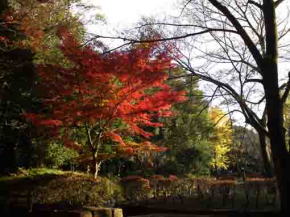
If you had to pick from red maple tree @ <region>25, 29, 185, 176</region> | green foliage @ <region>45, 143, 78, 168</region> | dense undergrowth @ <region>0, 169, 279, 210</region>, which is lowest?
dense undergrowth @ <region>0, 169, 279, 210</region>

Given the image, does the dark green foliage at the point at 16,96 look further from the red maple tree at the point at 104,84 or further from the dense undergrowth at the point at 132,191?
the red maple tree at the point at 104,84

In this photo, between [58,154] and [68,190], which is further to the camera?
[58,154]

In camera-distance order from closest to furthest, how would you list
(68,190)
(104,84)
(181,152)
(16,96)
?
(68,190), (104,84), (16,96), (181,152)

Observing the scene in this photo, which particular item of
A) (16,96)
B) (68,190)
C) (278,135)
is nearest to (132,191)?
(68,190)

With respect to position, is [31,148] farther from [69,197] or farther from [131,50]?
[131,50]

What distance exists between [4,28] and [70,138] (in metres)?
4.58

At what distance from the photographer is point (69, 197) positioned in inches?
420

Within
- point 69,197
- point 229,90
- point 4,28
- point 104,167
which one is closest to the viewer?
point 229,90

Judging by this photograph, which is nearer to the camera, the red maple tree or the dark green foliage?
the red maple tree

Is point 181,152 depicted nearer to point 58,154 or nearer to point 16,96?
point 58,154

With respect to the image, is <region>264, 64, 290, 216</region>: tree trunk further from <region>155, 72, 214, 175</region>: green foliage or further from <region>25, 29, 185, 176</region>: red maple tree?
<region>155, 72, 214, 175</region>: green foliage

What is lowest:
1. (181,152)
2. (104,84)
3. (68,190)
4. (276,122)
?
(68,190)

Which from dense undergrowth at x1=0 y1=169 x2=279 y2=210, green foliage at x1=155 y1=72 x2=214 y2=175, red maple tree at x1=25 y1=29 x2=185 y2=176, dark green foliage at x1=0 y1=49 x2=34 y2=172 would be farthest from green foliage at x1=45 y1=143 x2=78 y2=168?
green foliage at x1=155 y1=72 x2=214 y2=175

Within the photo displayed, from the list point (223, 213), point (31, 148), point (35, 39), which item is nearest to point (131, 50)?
point (35, 39)
